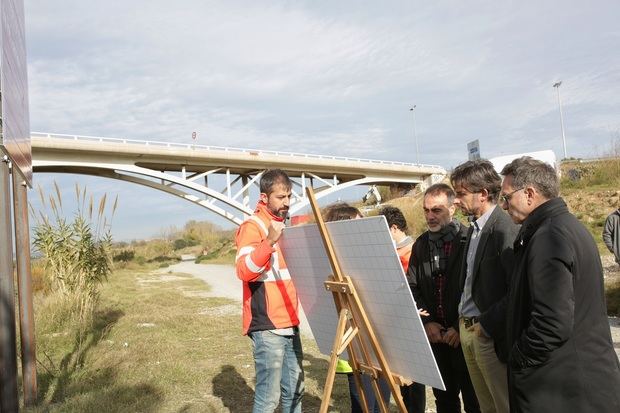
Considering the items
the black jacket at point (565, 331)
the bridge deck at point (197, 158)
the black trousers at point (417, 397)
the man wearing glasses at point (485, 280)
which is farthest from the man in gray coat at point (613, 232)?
the bridge deck at point (197, 158)

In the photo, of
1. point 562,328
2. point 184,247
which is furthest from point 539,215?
point 184,247

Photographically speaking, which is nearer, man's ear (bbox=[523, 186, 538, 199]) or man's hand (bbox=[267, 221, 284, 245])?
man's ear (bbox=[523, 186, 538, 199])

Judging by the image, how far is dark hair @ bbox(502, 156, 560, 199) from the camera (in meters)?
2.42

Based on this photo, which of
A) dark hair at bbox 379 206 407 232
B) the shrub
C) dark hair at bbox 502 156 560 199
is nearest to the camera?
dark hair at bbox 502 156 560 199

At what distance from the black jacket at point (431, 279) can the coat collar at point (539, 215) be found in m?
0.86

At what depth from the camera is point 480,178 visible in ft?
9.70

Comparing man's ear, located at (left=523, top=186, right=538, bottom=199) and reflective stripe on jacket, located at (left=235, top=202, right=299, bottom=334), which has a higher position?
man's ear, located at (left=523, top=186, right=538, bottom=199)

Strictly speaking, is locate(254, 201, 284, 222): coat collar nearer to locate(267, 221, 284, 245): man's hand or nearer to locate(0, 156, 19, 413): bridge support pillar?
locate(267, 221, 284, 245): man's hand

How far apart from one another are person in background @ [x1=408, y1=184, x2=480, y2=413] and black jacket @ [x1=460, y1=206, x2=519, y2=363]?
431 mm

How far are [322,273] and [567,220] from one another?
1243 millimetres

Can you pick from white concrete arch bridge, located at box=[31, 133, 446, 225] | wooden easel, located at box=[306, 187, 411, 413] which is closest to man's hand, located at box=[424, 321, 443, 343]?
wooden easel, located at box=[306, 187, 411, 413]

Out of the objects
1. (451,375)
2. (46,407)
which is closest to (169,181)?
(46,407)

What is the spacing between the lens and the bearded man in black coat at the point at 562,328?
2135 mm

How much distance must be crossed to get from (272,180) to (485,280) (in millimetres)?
1349
